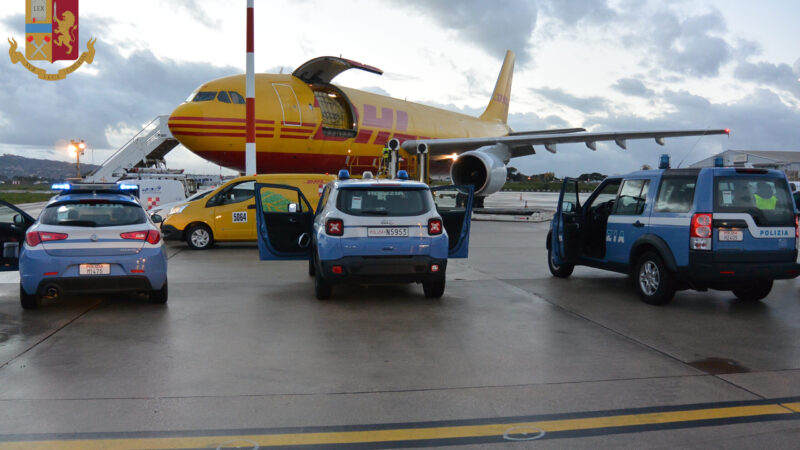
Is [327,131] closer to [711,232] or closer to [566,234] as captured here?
[566,234]

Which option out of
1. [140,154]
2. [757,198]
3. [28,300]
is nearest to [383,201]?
[28,300]

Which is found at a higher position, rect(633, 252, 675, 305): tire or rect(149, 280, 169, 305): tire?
rect(633, 252, 675, 305): tire

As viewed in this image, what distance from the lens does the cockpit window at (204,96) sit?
18188 mm

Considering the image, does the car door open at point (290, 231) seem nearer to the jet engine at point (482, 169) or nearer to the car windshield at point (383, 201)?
the car windshield at point (383, 201)

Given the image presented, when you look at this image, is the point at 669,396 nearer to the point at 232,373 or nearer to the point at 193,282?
the point at 232,373

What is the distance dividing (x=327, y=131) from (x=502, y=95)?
17.8 m

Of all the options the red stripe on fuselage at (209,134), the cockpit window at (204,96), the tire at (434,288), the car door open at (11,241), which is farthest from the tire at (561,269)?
the cockpit window at (204,96)

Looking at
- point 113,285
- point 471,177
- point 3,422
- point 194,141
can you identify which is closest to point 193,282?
point 113,285

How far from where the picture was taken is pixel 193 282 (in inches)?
367

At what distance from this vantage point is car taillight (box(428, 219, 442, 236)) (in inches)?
303

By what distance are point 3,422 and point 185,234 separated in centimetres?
1029

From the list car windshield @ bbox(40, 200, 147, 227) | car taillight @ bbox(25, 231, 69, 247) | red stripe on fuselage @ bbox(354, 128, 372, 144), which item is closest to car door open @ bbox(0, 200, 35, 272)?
car windshield @ bbox(40, 200, 147, 227)

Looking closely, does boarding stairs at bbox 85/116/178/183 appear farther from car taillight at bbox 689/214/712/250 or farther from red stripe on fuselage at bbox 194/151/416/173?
car taillight at bbox 689/214/712/250

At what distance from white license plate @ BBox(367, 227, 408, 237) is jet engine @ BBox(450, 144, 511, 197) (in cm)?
1402
